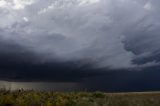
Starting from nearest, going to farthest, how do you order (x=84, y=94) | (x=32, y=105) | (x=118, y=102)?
(x=32, y=105) < (x=118, y=102) < (x=84, y=94)

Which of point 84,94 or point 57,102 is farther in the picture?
point 84,94

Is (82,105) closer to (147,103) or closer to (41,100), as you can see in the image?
(41,100)

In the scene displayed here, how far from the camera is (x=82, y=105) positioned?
1409 inches

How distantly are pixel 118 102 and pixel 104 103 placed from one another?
5.05 ft

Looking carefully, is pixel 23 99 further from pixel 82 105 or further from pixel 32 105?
pixel 82 105

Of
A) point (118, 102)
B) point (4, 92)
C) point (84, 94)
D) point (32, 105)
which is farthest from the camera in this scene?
point (84, 94)

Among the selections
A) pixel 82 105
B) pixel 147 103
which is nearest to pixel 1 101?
pixel 82 105

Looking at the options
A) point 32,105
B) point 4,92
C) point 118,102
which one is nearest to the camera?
point 32,105

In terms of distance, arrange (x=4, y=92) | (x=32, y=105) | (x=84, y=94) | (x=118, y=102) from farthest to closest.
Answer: (x=84, y=94) < (x=4, y=92) < (x=118, y=102) < (x=32, y=105)

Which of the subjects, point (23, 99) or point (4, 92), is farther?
point (4, 92)

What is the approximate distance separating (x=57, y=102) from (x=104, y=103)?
4724 mm

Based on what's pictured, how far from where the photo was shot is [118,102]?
1491 inches

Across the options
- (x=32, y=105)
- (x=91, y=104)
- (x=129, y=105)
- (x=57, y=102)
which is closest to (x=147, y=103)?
(x=129, y=105)

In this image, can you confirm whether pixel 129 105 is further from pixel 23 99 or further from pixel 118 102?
pixel 23 99
